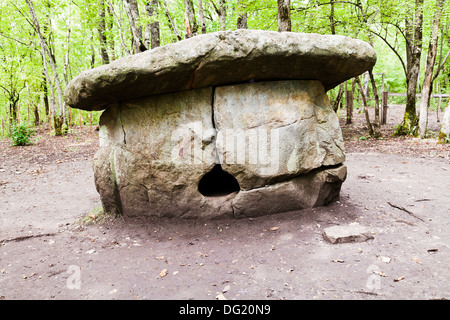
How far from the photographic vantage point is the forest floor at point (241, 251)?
2900 millimetres

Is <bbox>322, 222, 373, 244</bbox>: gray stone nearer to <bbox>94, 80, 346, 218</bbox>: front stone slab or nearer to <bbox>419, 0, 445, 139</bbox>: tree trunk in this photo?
<bbox>94, 80, 346, 218</bbox>: front stone slab

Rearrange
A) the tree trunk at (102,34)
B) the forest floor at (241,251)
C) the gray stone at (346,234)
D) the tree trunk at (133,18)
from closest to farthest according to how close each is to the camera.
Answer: the forest floor at (241,251) → the gray stone at (346,234) → the tree trunk at (133,18) → the tree trunk at (102,34)

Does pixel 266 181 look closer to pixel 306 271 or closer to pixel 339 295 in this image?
pixel 306 271

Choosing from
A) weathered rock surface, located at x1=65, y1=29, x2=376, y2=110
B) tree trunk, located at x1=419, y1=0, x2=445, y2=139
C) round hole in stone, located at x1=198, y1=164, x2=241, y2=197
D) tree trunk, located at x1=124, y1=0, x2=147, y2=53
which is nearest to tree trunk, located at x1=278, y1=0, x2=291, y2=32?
weathered rock surface, located at x1=65, y1=29, x2=376, y2=110

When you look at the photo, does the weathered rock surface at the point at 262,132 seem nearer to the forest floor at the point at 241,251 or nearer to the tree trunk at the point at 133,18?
the forest floor at the point at 241,251

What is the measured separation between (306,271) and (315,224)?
1151 mm

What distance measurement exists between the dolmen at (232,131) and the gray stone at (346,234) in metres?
0.74

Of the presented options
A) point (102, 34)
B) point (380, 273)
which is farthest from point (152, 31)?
point (380, 273)

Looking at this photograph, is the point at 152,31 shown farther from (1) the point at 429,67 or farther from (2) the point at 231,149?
(1) the point at 429,67

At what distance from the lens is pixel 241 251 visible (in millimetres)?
3674

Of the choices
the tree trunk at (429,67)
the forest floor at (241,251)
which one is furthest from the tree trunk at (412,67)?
the forest floor at (241,251)

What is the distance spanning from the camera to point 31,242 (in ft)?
14.4

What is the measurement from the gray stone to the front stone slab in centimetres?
73

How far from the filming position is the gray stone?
3.62 m
